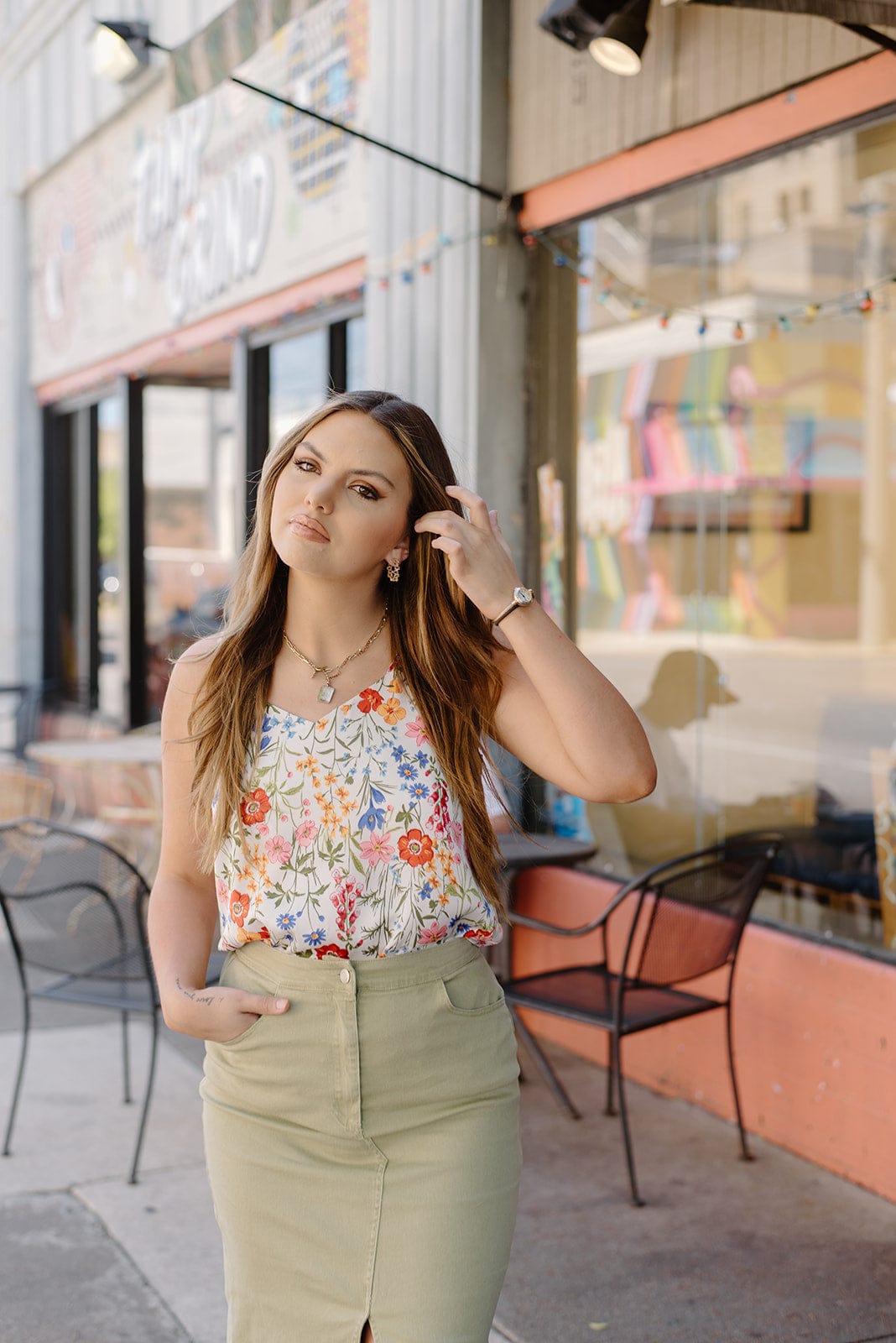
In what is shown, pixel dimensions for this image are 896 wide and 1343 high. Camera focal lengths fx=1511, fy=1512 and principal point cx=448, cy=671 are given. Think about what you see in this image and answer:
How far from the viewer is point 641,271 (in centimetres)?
557

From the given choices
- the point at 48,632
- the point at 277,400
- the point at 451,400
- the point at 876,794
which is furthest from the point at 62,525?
the point at 876,794

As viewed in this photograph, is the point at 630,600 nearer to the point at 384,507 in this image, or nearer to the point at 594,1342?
the point at 594,1342

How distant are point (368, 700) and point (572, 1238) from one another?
7.37ft

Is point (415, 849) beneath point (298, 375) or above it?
beneath

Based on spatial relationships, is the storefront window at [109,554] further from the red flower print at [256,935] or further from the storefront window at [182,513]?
the red flower print at [256,935]

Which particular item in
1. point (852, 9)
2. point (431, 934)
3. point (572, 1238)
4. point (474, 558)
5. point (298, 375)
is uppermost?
point (852, 9)

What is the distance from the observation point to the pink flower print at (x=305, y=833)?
214 centimetres

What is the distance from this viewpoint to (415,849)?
2154 mm

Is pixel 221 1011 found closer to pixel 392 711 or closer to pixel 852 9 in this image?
pixel 392 711

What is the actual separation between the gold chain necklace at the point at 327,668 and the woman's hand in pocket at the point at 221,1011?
44 centimetres

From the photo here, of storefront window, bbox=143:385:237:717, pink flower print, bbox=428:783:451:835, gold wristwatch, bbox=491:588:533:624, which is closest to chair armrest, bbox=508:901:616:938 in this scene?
pink flower print, bbox=428:783:451:835

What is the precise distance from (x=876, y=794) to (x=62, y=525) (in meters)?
8.66

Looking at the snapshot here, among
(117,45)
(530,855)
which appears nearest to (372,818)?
(530,855)

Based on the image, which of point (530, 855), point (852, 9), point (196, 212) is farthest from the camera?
point (196, 212)
